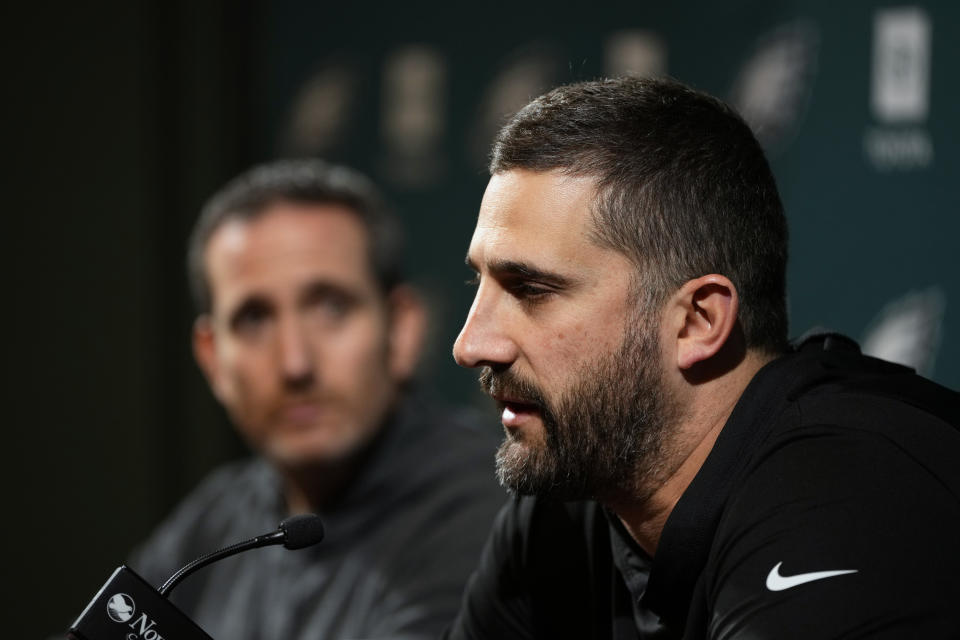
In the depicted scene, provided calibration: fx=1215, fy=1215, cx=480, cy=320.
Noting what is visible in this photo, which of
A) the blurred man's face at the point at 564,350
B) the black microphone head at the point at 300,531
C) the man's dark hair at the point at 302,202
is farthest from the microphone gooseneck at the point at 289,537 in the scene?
the man's dark hair at the point at 302,202

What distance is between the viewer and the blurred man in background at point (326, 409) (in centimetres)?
171

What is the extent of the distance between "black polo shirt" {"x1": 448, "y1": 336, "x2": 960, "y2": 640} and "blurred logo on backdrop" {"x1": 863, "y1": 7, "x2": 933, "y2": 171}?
0.86 m

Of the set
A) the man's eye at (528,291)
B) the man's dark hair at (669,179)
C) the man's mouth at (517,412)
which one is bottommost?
the man's mouth at (517,412)

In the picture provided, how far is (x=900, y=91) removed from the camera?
188 cm

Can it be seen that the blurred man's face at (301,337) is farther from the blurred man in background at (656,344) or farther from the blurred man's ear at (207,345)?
the blurred man in background at (656,344)

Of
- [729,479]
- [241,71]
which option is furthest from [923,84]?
[241,71]

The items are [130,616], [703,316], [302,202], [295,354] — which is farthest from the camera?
[302,202]

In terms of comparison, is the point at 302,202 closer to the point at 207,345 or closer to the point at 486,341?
the point at 207,345

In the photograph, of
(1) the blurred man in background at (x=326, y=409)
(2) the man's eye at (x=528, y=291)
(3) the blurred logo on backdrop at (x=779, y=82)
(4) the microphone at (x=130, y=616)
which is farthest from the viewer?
(3) the blurred logo on backdrop at (x=779, y=82)

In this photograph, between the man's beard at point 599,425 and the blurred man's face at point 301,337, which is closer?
the man's beard at point 599,425

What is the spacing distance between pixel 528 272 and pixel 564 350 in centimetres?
7

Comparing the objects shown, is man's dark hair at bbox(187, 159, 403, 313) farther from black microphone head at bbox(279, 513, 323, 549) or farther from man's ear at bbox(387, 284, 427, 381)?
black microphone head at bbox(279, 513, 323, 549)

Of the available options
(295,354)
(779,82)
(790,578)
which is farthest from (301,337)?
(790,578)

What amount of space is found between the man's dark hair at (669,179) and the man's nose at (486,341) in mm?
116
